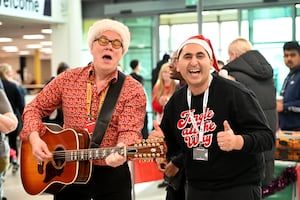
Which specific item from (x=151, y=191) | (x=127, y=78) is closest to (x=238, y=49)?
(x=127, y=78)

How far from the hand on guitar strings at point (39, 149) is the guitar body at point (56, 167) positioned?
9cm

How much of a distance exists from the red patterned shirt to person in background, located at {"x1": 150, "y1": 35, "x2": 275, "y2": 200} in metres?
0.25

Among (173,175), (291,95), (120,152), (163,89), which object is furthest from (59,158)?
(163,89)

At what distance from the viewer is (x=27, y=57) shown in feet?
92.9

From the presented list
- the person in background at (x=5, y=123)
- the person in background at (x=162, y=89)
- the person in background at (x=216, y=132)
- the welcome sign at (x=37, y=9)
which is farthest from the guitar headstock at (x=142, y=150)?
the welcome sign at (x=37, y=9)

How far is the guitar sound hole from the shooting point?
246 centimetres

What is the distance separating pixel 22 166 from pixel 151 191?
129 inches

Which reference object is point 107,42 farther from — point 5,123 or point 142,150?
point 5,123

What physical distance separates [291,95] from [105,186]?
2845mm

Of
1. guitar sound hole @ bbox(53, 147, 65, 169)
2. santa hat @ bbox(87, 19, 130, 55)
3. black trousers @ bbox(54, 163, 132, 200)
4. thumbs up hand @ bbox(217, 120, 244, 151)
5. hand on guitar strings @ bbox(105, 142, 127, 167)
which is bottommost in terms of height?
black trousers @ bbox(54, 163, 132, 200)

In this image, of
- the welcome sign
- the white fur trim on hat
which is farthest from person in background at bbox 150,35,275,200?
the welcome sign

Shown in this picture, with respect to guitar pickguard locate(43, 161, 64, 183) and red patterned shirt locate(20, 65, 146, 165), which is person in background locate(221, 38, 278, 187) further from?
guitar pickguard locate(43, 161, 64, 183)

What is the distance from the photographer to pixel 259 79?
3.56 meters

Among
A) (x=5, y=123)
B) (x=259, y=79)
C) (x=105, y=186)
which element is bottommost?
(x=105, y=186)
